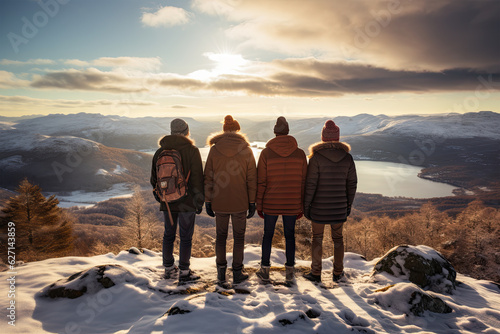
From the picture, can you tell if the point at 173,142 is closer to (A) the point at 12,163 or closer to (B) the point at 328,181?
(B) the point at 328,181

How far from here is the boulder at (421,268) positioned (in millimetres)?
5332

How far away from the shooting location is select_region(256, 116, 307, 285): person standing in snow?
490cm

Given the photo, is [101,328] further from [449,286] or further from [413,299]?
[449,286]

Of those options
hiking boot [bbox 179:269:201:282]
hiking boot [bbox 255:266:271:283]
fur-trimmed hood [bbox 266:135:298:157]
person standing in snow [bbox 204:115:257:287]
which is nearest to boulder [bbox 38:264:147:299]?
hiking boot [bbox 179:269:201:282]

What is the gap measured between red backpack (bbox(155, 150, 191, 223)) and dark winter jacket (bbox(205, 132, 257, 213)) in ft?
1.75

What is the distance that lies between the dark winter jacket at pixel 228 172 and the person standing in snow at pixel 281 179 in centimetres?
34

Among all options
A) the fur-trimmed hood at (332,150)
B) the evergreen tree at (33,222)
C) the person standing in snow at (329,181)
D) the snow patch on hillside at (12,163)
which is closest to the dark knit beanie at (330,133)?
the person standing in snow at (329,181)

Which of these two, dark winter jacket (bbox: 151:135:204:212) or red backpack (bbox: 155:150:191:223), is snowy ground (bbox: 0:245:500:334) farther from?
red backpack (bbox: 155:150:191:223)

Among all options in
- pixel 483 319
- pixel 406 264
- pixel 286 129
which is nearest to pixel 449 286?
pixel 406 264

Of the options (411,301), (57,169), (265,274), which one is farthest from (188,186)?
(57,169)

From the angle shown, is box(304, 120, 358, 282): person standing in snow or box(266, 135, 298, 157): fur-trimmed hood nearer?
box(266, 135, 298, 157): fur-trimmed hood

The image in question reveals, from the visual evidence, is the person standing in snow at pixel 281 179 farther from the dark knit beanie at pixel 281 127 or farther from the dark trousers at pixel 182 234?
the dark trousers at pixel 182 234

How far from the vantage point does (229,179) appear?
4.81 metres

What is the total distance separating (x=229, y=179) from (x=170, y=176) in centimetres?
117
